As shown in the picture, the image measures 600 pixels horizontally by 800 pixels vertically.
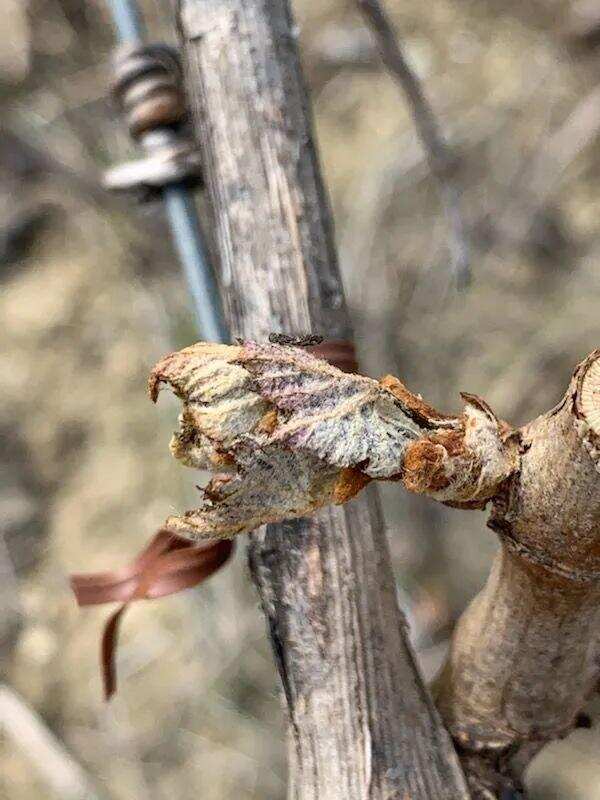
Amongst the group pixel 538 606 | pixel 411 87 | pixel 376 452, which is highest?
pixel 411 87

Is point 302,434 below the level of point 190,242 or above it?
below

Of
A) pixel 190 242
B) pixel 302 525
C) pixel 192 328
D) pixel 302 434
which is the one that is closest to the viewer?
pixel 302 434

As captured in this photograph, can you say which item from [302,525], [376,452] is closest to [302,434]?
[376,452]

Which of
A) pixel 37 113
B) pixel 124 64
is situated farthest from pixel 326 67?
pixel 124 64

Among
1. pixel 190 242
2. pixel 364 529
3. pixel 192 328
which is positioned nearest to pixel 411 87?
pixel 190 242

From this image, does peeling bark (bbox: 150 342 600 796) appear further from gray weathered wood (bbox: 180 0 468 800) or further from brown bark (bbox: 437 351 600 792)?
gray weathered wood (bbox: 180 0 468 800)

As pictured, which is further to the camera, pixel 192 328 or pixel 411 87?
pixel 192 328

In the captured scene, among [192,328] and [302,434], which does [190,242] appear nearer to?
[302,434]

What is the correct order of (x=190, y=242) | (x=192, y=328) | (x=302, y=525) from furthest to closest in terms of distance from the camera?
(x=192, y=328)
(x=190, y=242)
(x=302, y=525)
